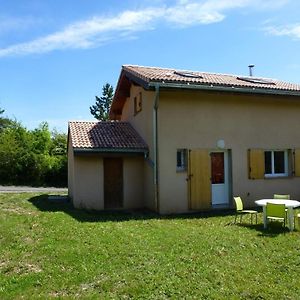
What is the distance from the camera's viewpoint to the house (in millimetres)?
13359

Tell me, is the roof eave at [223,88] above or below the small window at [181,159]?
above

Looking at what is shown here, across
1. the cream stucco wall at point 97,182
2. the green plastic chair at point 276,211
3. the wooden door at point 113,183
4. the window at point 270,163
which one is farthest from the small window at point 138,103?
the green plastic chair at point 276,211

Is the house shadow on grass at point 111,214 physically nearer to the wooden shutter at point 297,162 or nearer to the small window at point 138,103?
the wooden shutter at point 297,162

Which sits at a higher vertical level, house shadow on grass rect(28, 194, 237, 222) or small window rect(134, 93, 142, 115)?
small window rect(134, 93, 142, 115)

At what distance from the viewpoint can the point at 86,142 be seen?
14391mm

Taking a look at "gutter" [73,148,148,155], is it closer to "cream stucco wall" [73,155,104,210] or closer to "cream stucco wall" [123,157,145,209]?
A: "cream stucco wall" [73,155,104,210]

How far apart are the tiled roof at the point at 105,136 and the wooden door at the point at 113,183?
0.77m

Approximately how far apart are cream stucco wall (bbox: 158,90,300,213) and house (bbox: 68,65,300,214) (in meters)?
0.04

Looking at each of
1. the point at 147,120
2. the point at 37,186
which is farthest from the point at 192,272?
the point at 37,186

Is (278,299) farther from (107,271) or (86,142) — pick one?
(86,142)

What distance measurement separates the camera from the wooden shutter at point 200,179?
1363 centimetres

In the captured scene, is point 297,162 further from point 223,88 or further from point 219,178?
point 223,88

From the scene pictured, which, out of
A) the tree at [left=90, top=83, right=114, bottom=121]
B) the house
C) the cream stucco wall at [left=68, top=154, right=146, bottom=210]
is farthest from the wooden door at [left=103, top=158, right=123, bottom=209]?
the tree at [left=90, top=83, right=114, bottom=121]

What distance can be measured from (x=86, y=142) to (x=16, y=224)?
458 cm
